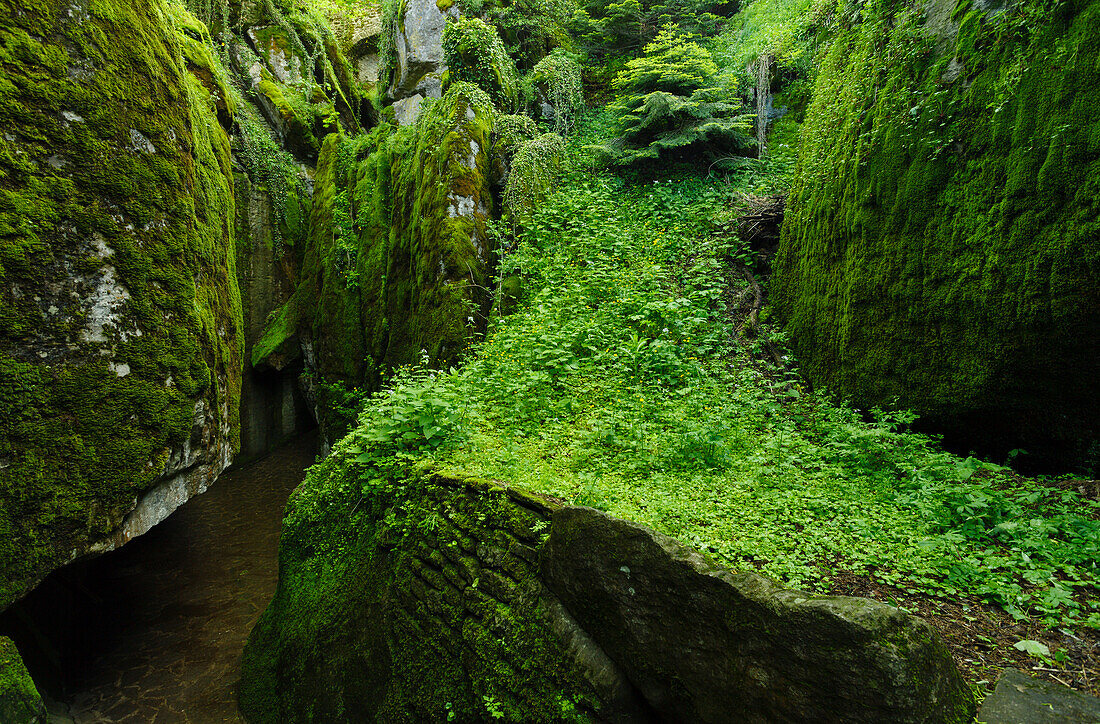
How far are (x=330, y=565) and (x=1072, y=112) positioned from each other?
6.76m

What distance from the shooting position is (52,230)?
3727 mm

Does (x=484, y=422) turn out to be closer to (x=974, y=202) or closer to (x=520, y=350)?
(x=520, y=350)

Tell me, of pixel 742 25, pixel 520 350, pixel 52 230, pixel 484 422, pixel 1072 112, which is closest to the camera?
pixel 1072 112

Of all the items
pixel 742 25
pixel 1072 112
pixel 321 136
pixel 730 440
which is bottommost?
pixel 730 440

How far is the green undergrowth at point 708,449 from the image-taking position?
2.88 m

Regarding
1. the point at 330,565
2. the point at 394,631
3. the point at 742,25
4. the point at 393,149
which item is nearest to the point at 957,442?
the point at 394,631

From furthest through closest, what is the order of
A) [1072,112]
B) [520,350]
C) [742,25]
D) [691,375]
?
[742,25], [520,350], [691,375], [1072,112]

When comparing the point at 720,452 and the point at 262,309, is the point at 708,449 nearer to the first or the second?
the point at 720,452

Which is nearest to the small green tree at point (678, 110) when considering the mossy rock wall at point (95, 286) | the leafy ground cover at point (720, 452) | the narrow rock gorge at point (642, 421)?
the narrow rock gorge at point (642, 421)

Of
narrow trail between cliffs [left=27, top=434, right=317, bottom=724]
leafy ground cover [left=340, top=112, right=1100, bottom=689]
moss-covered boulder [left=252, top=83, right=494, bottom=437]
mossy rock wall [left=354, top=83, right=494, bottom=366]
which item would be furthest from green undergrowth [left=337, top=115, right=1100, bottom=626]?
narrow trail between cliffs [left=27, top=434, right=317, bottom=724]

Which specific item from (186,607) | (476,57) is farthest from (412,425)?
(476,57)

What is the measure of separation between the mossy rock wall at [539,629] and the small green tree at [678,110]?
8.51m

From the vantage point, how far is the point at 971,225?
3.88 metres

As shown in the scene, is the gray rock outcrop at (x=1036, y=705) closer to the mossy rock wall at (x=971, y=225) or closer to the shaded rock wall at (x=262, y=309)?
the mossy rock wall at (x=971, y=225)
